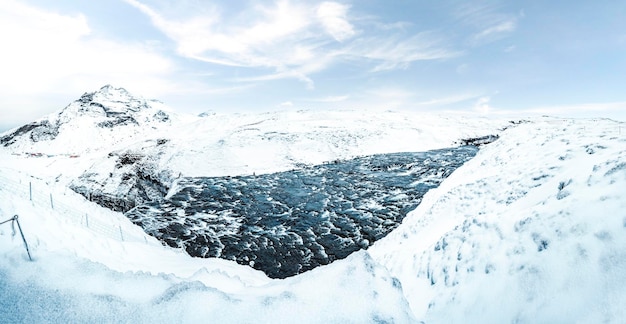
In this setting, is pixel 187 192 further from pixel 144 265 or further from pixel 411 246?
pixel 411 246

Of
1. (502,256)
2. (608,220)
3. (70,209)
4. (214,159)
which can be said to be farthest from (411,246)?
A: (214,159)

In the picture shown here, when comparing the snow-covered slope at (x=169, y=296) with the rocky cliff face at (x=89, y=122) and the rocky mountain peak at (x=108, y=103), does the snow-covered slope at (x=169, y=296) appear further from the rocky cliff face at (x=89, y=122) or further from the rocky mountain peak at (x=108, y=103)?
the rocky mountain peak at (x=108, y=103)

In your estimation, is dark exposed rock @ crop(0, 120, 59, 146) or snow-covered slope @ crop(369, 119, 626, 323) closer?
snow-covered slope @ crop(369, 119, 626, 323)

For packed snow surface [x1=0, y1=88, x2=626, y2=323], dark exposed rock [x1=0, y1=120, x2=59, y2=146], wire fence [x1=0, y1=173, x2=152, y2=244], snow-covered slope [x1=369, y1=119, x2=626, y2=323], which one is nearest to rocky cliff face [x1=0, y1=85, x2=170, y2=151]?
dark exposed rock [x1=0, y1=120, x2=59, y2=146]

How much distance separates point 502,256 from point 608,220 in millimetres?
1762

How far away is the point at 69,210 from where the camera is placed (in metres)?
12.6

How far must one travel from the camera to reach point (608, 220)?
483 cm

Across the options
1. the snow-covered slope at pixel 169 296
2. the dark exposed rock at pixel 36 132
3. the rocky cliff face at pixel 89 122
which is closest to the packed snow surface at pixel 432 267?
the snow-covered slope at pixel 169 296

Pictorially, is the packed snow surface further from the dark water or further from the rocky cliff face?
the rocky cliff face

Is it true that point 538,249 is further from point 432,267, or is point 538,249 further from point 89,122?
point 89,122

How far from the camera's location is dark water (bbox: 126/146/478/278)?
617 inches

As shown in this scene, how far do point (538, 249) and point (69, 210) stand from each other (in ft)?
50.9

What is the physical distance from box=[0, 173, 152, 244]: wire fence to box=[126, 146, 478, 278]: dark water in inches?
126

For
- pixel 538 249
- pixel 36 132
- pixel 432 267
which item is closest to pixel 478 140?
pixel 432 267
